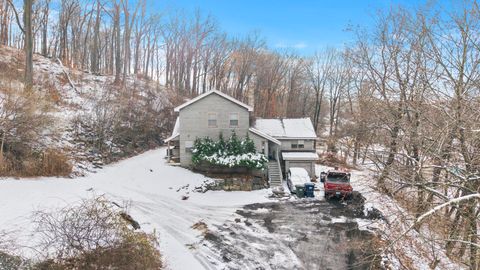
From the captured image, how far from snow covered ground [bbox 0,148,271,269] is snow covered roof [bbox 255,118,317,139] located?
6772 mm

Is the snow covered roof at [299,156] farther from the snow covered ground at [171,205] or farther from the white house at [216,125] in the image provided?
the snow covered ground at [171,205]

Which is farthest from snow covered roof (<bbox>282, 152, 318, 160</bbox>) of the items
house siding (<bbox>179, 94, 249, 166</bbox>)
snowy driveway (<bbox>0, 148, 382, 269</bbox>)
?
snowy driveway (<bbox>0, 148, 382, 269</bbox>)

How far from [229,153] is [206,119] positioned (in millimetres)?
3280

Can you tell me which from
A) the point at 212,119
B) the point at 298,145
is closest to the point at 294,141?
the point at 298,145

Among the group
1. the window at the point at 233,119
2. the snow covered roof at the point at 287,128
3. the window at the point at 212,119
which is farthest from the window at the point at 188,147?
the snow covered roof at the point at 287,128

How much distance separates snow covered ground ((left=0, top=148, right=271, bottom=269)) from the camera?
10359mm

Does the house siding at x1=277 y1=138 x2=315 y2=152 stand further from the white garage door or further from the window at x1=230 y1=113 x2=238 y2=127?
the window at x1=230 y1=113 x2=238 y2=127

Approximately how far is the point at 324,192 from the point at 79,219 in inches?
589

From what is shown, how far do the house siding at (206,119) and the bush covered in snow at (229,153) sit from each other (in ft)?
2.48

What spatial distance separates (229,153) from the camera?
2081cm

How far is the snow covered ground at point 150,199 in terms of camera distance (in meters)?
10.4

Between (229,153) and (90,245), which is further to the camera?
(229,153)

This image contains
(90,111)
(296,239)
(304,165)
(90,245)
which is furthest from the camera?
(90,111)

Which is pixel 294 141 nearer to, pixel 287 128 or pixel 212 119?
pixel 287 128
